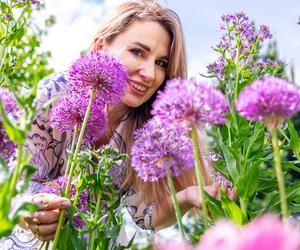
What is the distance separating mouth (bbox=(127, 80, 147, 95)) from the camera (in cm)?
201

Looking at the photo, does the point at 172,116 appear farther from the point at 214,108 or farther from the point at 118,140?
the point at 118,140

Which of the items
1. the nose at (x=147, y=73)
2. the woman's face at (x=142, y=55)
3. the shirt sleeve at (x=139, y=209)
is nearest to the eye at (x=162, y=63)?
the woman's face at (x=142, y=55)

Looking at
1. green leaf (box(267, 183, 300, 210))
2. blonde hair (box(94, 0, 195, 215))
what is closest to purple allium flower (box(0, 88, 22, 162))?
green leaf (box(267, 183, 300, 210))

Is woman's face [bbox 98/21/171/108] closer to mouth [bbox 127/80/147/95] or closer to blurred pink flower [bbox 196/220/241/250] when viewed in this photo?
mouth [bbox 127/80/147/95]

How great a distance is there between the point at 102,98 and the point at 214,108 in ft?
1.71

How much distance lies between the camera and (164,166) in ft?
2.69

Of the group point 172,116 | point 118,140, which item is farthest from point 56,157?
point 172,116

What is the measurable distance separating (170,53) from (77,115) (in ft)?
3.96

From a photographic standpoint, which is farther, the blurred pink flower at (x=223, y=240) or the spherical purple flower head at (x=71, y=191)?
the spherical purple flower head at (x=71, y=191)

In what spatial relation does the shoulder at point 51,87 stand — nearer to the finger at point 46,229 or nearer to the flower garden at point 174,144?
the flower garden at point 174,144

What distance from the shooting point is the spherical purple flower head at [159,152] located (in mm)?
→ 779

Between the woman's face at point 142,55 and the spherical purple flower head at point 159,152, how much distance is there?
1.11 metres

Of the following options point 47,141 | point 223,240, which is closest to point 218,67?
point 47,141

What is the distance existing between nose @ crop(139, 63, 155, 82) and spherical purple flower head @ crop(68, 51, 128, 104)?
2.82 feet
